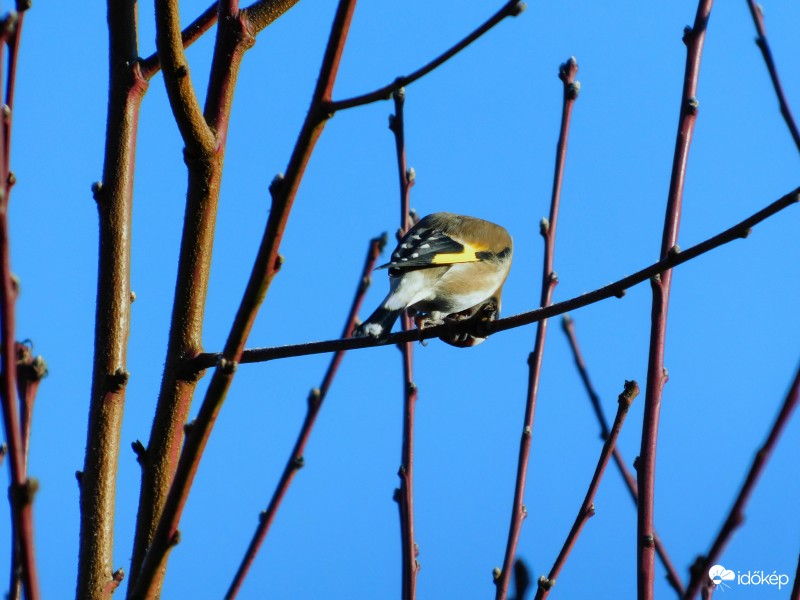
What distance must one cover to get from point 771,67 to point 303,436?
5.56ft

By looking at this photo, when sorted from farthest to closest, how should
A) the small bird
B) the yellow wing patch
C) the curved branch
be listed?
1. the yellow wing patch
2. the small bird
3. the curved branch

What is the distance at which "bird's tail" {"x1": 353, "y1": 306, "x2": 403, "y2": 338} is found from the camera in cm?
264

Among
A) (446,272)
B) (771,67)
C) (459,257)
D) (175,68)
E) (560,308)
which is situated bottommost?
(560,308)

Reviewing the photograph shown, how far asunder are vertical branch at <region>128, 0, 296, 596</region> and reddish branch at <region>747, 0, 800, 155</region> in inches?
49.7

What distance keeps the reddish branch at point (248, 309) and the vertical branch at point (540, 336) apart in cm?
113

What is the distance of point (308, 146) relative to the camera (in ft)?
4.73

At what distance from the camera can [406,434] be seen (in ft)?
9.48

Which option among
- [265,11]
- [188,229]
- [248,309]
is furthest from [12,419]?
[265,11]

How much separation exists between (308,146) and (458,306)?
2597mm

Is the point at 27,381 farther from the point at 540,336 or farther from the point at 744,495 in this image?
the point at 540,336

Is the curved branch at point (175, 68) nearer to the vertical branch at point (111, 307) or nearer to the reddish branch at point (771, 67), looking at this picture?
the vertical branch at point (111, 307)

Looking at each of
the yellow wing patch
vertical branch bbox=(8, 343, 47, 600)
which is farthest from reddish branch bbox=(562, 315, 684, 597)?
vertical branch bbox=(8, 343, 47, 600)

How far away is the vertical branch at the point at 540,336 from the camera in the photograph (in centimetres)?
254

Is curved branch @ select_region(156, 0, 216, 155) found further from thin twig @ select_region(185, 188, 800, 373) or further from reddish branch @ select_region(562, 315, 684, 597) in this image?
reddish branch @ select_region(562, 315, 684, 597)
